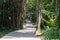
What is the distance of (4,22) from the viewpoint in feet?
117

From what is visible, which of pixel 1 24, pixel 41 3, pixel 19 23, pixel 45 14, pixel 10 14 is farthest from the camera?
pixel 19 23

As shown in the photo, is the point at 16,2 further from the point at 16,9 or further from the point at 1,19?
the point at 1,19

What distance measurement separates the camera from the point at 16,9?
124ft

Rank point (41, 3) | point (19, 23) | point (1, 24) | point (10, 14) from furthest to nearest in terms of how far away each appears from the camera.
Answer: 1. point (19, 23)
2. point (10, 14)
3. point (1, 24)
4. point (41, 3)

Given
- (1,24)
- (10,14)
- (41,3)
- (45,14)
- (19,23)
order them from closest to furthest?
1. (41,3)
2. (45,14)
3. (1,24)
4. (10,14)
5. (19,23)

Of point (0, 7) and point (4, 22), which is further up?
point (0, 7)

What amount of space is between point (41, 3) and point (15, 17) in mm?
11991

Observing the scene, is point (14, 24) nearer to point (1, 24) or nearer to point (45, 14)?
point (1, 24)

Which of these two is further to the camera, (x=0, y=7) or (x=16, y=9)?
(x=16, y=9)

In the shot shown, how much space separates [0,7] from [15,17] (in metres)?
6.21

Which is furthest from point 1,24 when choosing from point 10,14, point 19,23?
point 19,23

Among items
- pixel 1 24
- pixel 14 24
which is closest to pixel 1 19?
pixel 1 24

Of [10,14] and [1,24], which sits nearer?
[1,24]

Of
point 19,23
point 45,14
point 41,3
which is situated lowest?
point 19,23
